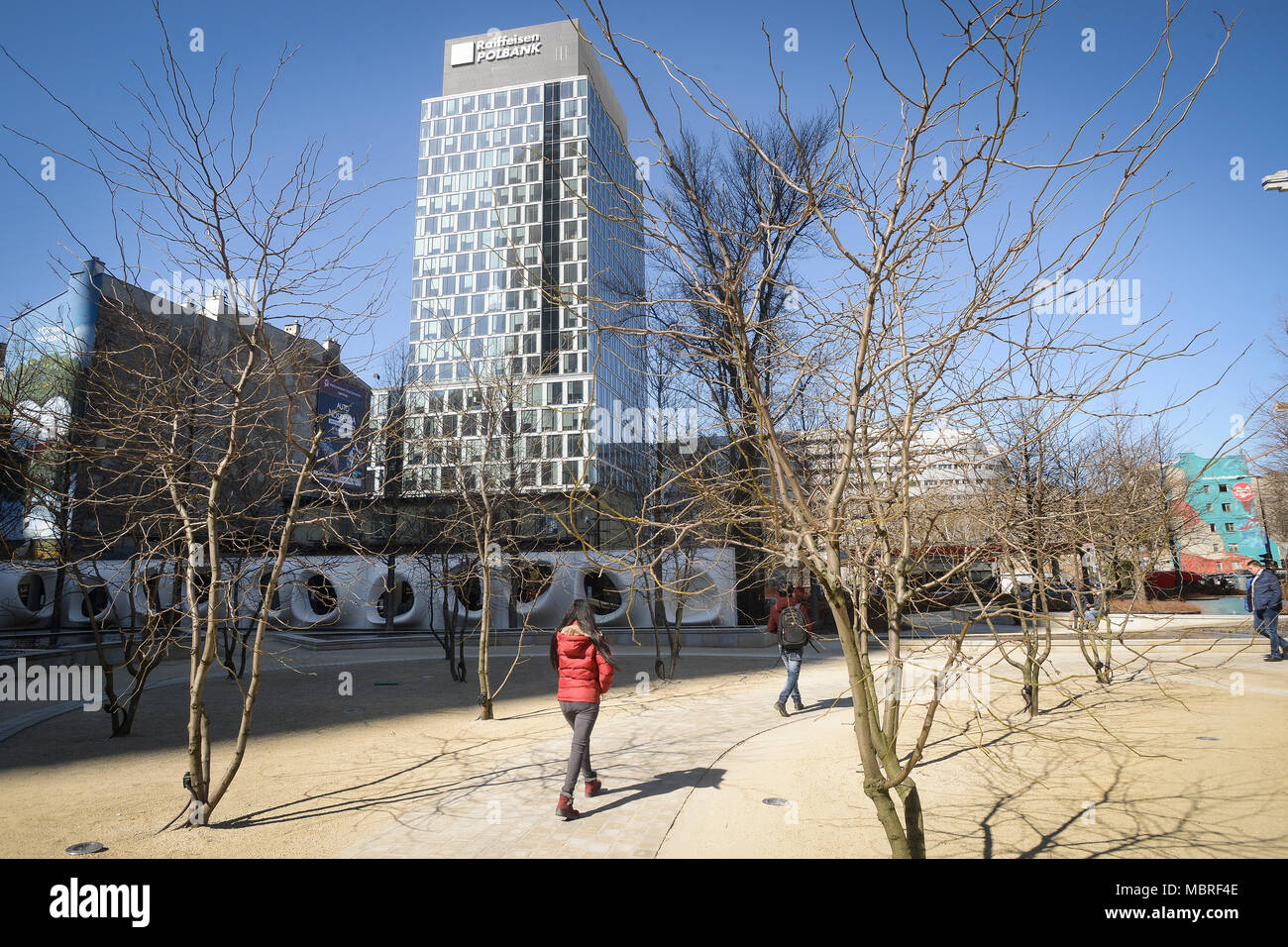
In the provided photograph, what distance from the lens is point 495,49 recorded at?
A: 7562 cm

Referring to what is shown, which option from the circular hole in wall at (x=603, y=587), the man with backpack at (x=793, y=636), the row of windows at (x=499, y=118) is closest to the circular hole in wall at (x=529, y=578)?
the circular hole in wall at (x=603, y=587)

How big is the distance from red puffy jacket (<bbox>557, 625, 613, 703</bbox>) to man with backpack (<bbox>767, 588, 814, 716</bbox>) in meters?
4.10

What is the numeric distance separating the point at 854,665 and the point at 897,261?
1.59m

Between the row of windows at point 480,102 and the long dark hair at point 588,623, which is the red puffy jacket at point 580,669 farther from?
the row of windows at point 480,102

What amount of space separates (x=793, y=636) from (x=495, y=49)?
8306cm

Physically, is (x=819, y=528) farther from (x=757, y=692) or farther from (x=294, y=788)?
(x=757, y=692)

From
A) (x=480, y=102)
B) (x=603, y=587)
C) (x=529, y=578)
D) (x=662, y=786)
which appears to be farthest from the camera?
(x=480, y=102)

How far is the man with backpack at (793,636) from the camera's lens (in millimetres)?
9383

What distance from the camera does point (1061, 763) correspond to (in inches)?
249

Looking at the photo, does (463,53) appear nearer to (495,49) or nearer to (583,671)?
(495,49)

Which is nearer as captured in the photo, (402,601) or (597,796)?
(597,796)

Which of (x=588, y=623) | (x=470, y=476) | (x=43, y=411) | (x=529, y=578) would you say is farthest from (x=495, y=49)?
(x=588, y=623)
